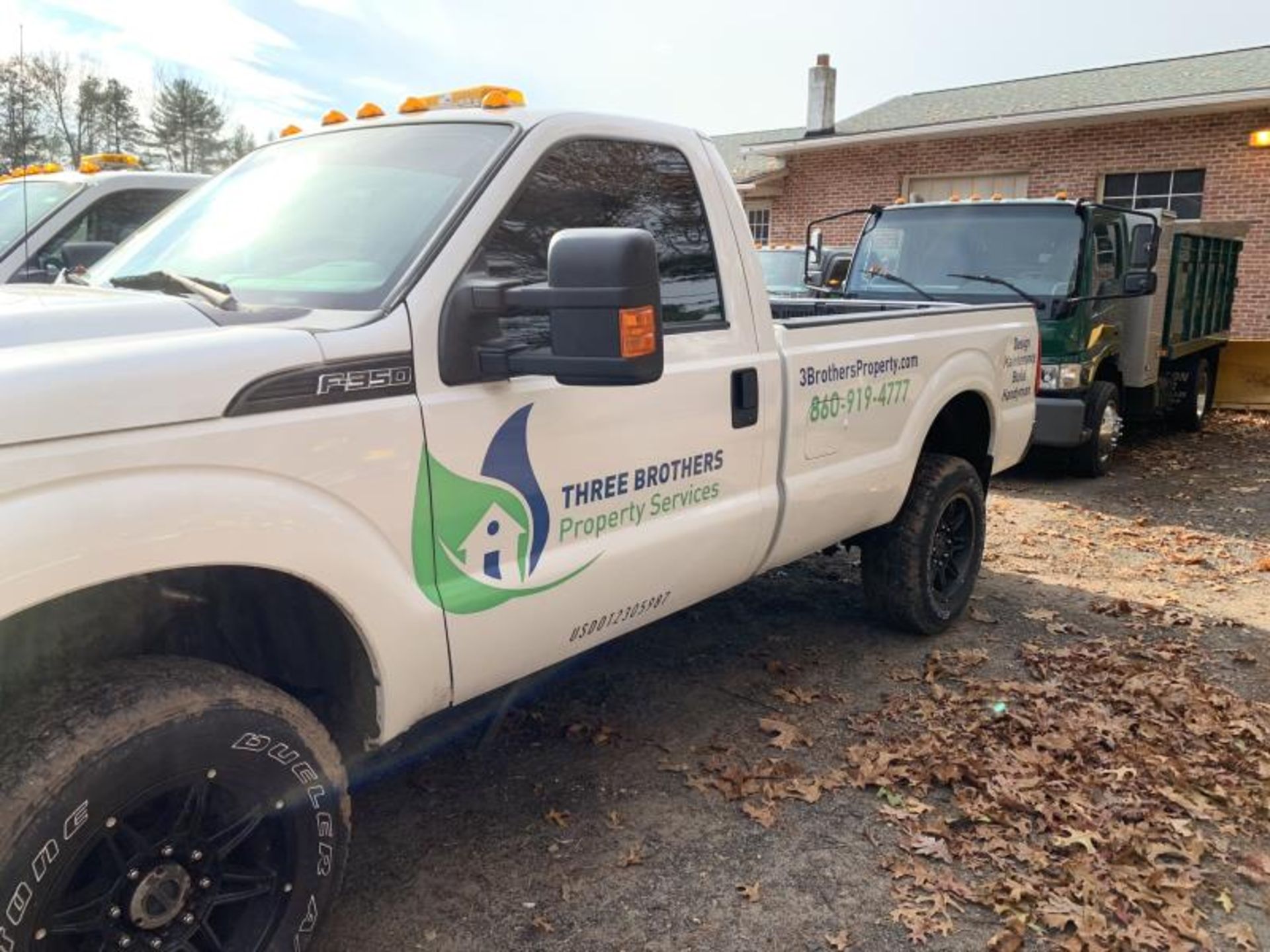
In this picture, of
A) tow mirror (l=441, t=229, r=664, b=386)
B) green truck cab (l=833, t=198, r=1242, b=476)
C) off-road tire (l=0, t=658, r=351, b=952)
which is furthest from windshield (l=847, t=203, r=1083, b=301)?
off-road tire (l=0, t=658, r=351, b=952)

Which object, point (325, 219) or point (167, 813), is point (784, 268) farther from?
point (167, 813)

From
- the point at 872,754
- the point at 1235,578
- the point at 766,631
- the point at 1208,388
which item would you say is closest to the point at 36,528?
the point at 872,754

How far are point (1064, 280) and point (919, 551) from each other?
190 inches

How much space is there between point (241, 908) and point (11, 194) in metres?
6.45

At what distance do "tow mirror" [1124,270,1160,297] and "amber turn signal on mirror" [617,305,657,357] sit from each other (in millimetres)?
7597

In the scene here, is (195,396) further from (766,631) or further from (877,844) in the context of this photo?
(766,631)

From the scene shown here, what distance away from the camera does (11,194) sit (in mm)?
7027

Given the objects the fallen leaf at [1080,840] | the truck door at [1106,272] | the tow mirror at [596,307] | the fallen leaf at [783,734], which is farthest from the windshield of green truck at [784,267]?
the tow mirror at [596,307]

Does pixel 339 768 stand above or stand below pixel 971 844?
above

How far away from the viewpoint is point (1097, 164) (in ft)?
56.7

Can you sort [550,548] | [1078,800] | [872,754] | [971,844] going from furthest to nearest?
[872,754] < [1078,800] < [971,844] < [550,548]

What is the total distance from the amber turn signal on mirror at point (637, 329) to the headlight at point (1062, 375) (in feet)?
23.3

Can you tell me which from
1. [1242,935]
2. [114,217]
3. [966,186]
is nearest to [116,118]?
[114,217]

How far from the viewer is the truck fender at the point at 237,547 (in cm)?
180
